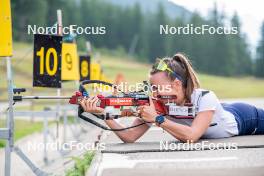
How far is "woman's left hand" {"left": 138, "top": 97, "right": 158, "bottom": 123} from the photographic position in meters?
5.64

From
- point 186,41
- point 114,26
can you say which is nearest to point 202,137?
point 186,41

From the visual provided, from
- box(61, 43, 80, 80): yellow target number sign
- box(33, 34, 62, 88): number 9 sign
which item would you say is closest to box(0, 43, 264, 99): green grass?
box(61, 43, 80, 80): yellow target number sign

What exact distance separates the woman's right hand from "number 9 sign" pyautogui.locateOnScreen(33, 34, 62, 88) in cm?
334

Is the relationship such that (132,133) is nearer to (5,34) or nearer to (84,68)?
(5,34)

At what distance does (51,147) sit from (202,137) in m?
7.76

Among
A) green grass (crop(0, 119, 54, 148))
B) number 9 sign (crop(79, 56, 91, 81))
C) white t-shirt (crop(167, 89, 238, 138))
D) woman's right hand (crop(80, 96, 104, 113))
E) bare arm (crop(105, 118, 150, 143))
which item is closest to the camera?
woman's right hand (crop(80, 96, 104, 113))

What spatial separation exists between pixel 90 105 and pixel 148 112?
0.47 m

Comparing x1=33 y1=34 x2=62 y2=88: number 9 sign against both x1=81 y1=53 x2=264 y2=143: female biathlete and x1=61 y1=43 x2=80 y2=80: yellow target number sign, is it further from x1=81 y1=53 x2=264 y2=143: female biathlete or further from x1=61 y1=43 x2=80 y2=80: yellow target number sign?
x1=61 y1=43 x2=80 y2=80: yellow target number sign

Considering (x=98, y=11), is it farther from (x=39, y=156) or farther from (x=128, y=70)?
(x=39, y=156)

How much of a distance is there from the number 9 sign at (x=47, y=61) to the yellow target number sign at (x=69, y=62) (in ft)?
13.2

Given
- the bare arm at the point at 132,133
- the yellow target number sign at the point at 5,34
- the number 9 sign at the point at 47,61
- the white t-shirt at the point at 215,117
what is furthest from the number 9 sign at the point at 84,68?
the white t-shirt at the point at 215,117

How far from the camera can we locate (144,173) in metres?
4.22

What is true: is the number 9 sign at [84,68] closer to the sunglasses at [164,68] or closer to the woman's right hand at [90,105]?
the sunglasses at [164,68]

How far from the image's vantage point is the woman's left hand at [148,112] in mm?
5645
